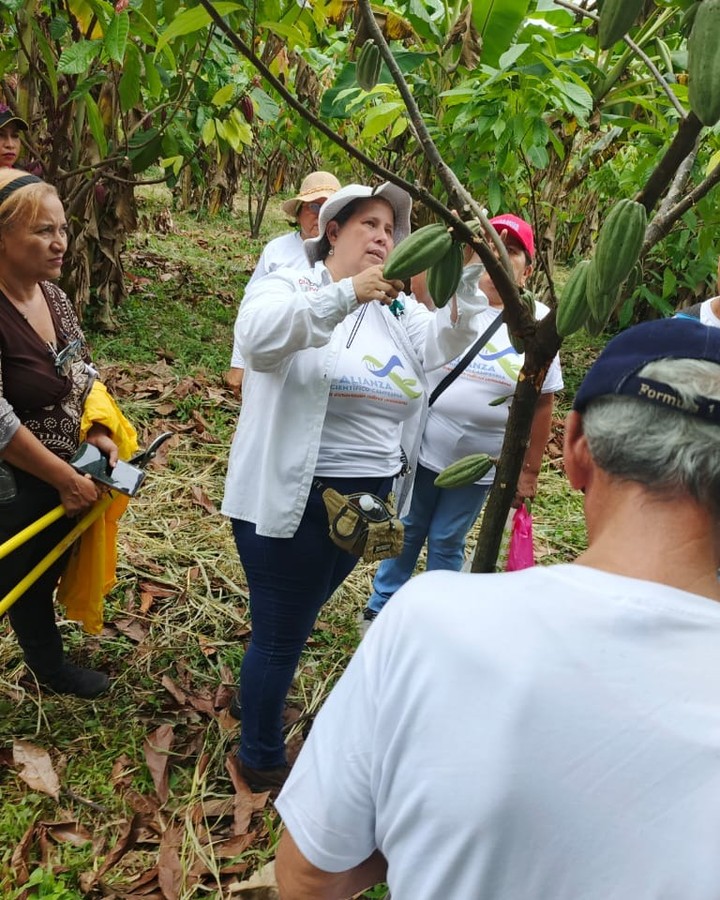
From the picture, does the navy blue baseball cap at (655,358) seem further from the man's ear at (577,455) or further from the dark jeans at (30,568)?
the dark jeans at (30,568)

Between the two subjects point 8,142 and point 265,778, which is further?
point 8,142

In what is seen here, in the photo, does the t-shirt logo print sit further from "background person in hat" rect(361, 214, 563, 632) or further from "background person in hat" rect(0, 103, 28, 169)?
"background person in hat" rect(0, 103, 28, 169)

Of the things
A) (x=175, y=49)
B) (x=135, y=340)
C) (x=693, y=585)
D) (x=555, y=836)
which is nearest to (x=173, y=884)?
(x=555, y=836)

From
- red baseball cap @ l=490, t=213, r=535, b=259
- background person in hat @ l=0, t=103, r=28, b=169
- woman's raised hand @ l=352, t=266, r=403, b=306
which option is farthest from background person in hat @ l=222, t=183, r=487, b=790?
background person in hat @ l=0, t=103, r=28, b=169

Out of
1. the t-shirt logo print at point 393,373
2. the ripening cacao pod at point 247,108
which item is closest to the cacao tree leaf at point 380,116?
the t-shirt logo print at point 393,373

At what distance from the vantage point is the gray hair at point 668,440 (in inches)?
25.8

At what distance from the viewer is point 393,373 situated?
1747mm

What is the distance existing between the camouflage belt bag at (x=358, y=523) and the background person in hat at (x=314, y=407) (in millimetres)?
50

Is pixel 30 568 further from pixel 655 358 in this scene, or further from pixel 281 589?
pixel 655 358

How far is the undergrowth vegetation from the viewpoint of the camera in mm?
1763

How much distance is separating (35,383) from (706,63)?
156cm

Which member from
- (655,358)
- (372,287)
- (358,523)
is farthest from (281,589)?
(655,358)

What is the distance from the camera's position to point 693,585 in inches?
25.7

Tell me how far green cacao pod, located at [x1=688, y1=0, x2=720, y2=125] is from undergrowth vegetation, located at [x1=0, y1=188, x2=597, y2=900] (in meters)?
1.58
